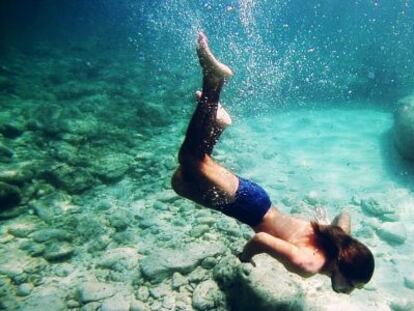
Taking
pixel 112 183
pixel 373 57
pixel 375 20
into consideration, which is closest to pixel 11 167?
pixel 112 183

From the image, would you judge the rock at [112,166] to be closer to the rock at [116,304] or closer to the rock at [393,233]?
the rock at [116,304]

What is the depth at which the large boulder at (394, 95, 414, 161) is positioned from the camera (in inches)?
356

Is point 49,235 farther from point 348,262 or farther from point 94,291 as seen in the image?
point 348,262

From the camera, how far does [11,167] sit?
7.01 metres

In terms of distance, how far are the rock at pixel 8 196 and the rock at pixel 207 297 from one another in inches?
152

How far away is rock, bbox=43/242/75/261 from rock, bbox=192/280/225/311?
2140 mm

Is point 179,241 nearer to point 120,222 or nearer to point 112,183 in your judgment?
point 120,222

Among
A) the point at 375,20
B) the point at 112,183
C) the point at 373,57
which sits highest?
the point at 375,20

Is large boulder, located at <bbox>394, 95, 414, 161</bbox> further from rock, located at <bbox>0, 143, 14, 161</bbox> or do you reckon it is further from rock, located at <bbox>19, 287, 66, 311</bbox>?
rock, located at <bbox>0, 143, 14, 161</bbox>

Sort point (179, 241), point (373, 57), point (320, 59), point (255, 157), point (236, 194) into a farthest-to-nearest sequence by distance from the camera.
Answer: point (320, 59)
point (373, 57)
point (255, 157)
point (179, 241)
point (236, 194)

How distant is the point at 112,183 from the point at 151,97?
6.06 metres

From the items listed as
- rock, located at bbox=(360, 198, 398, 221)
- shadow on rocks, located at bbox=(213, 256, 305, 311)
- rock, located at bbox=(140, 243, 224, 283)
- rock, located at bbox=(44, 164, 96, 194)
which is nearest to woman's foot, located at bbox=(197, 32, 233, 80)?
shadow on rocks, located at bbox=(213, 256, 305, 311)

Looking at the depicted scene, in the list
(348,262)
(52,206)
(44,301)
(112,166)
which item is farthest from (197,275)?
(112,166)

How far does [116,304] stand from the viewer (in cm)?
441
